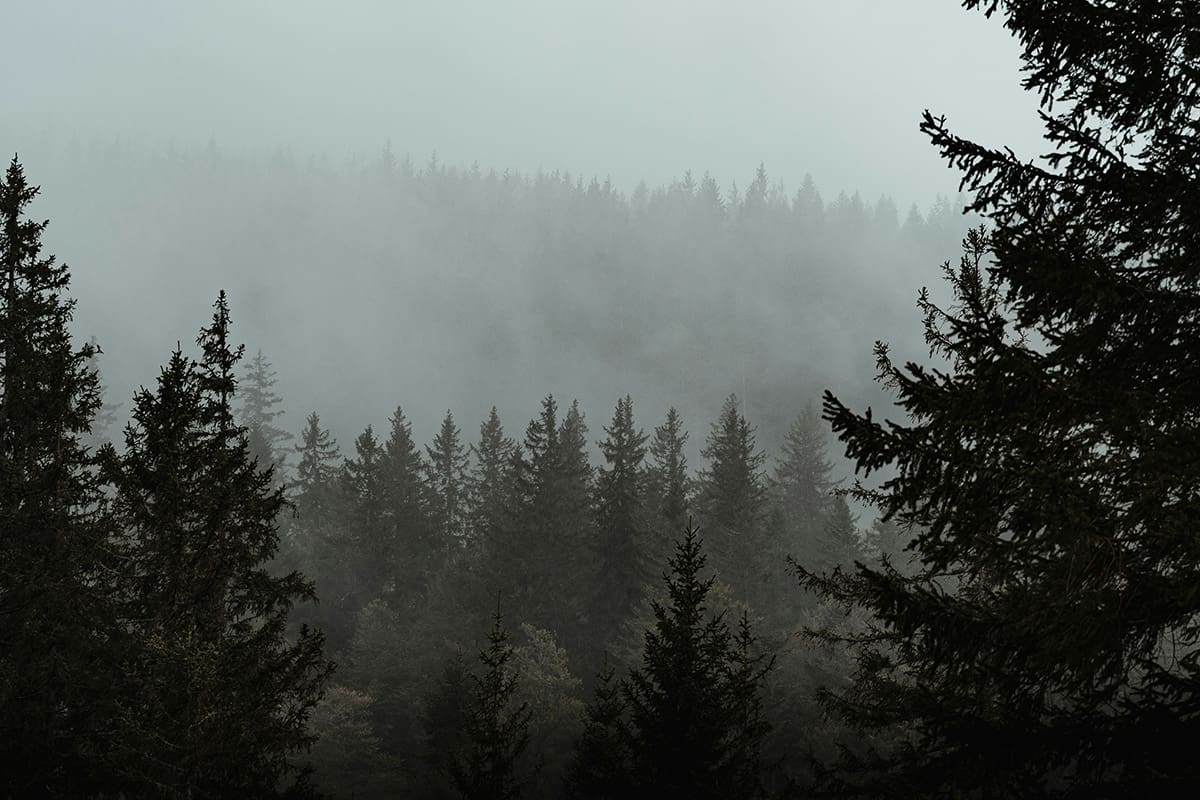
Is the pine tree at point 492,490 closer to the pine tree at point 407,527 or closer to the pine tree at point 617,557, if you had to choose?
the pine tree at point 407,527

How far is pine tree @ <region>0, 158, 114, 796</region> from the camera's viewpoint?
10781 mm

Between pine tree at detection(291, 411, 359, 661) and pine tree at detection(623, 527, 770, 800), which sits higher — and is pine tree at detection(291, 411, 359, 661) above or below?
above

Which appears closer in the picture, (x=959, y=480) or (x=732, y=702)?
(x=959, y=480)

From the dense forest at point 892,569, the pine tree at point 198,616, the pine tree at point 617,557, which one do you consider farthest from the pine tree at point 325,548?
the pine tree at point 198,616

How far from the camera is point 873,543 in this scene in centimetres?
4969

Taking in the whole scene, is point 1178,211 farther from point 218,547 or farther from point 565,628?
point 565,628

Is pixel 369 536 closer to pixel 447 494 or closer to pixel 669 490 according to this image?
pixel 447 494

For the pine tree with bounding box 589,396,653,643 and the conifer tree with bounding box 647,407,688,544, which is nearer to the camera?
the pine tree with bounding box 589,396,653,643

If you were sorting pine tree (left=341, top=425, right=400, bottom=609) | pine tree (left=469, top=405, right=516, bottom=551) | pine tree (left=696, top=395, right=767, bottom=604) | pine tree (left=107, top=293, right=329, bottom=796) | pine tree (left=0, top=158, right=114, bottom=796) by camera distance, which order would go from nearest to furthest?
pine tree (left=107, top=293, right=329, bottom=796), pine tree (left=0, top=158, right=114, bottom=796), pine tree (left=696, top=395, right=767, bottom=604), pine tree (left=469, top=405, right=516, bottom=551), pine tree (left=341, top=425, right=400, bottom=609)

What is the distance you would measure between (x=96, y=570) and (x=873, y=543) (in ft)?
152

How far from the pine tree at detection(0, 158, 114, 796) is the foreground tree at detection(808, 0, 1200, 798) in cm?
1127

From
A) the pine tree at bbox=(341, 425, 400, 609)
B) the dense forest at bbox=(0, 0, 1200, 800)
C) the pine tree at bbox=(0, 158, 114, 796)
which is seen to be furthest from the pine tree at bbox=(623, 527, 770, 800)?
the pine tree at bbox=(341, 425, 400, 609)

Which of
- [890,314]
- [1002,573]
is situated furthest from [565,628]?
[890,314]

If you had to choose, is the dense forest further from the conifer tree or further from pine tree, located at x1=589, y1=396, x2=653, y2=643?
the conifer tree
